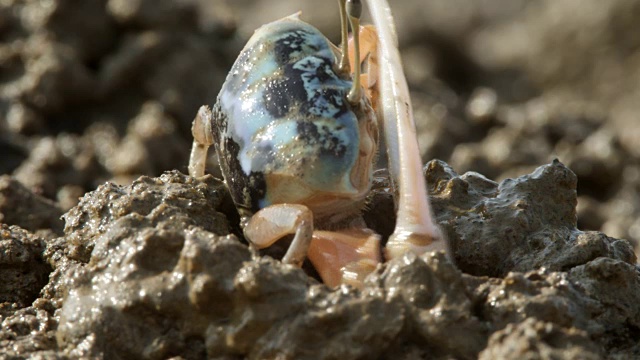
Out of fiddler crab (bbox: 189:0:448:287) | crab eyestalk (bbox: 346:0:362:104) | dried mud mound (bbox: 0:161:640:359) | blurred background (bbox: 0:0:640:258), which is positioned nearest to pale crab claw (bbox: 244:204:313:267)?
fiddler crab (bbox: 189:0:448:287)

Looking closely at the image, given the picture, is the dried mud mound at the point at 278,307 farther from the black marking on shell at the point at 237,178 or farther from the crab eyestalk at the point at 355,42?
the crab eyestalk at the point at 355,42

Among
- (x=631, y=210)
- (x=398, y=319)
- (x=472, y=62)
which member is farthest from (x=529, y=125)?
(x=398, y=319)

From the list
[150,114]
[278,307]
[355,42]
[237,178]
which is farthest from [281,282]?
[150,114]

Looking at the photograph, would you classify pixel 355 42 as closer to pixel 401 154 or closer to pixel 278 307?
pixel 401 154

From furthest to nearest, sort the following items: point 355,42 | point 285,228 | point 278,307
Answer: point 355,42 < point 285,228 < point 278,307

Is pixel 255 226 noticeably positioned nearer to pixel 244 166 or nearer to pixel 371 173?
pixel 244 166

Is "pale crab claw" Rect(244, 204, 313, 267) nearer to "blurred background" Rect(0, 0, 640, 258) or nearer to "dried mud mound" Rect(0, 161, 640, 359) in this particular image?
"dried mud mound" Rect(0, 161, 640, 359)

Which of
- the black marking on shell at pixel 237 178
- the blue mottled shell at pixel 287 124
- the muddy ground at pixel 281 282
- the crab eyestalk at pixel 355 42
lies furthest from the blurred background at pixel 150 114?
the crab eyestalk at pixel 355 42

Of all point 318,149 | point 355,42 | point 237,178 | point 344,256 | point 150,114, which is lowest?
point 150,114
